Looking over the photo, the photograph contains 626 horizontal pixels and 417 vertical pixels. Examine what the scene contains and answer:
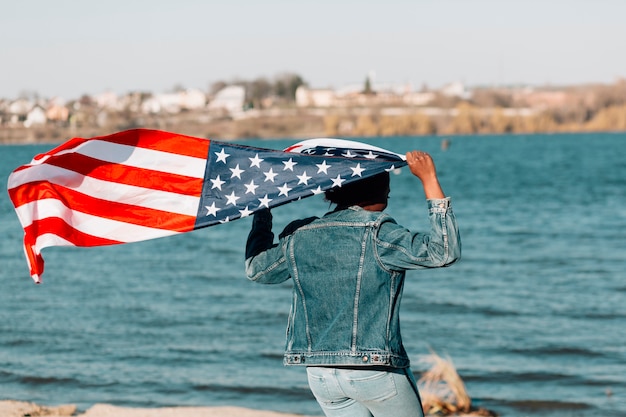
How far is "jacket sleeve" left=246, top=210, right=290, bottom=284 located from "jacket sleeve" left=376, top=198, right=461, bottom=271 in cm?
53

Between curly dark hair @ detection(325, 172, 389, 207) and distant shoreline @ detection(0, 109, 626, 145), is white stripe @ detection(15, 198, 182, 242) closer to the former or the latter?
curly dark hair @ detection(325, 172, 389, 207)

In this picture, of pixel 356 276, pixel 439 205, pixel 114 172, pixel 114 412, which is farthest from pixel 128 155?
pixel 114 412

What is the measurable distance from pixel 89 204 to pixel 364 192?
1577mm

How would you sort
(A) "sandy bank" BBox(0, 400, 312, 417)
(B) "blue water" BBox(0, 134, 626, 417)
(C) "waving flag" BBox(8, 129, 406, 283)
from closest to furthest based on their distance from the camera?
(C) "waving flag" BBox(8, 129, 406, 283), (A) "sandy bank" BBox(0, 400, 312, 417), (B) "blue water" BBox(0, 134, 626, 417)

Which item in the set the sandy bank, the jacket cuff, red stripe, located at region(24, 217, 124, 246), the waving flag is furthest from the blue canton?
the sandy bank

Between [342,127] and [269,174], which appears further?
[342,127]

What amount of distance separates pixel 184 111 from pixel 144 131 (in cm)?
18166

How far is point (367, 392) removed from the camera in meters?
4.04

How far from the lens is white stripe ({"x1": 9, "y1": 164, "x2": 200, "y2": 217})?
4.91 meters

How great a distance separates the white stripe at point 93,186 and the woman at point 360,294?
3.34 feet

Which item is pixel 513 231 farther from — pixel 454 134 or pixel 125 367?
pixel 454 134

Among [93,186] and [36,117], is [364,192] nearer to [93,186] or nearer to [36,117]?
[93,186]

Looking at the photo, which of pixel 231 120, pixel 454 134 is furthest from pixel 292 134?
pixel 454 134

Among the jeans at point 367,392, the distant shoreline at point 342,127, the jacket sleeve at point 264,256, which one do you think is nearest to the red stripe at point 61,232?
the jacket sleeve at point 264,256
